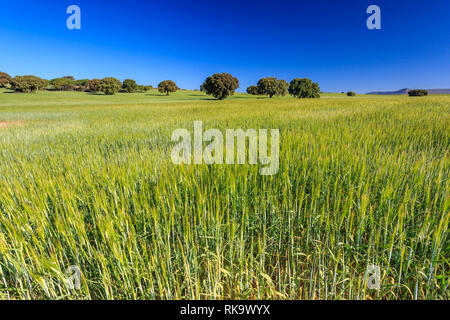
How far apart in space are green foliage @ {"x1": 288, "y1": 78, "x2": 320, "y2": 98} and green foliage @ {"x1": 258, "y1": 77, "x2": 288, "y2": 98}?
→ 3.40m

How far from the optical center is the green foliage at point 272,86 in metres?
59.1

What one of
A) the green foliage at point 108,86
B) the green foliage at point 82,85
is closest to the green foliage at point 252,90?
the green foliage at point 108,86

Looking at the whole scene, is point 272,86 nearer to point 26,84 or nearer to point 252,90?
point 252,90

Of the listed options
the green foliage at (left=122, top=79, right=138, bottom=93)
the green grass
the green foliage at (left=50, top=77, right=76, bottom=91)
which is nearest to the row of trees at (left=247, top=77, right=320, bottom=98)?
the green foliage at (left=122, top=79, right=138, bottom=93)

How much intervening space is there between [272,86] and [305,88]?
1026 cm

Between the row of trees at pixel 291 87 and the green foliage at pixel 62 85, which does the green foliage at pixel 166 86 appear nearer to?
the row of trees at pixel 291 87

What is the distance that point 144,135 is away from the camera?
531 cm

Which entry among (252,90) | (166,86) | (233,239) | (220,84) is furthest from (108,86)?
(233,239)

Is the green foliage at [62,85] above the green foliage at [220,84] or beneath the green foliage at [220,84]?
above

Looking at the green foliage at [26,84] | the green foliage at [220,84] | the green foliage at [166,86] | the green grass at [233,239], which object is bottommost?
the green grass at [233,239]

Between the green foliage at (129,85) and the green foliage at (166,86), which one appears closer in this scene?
the green foliage at (166,86)
